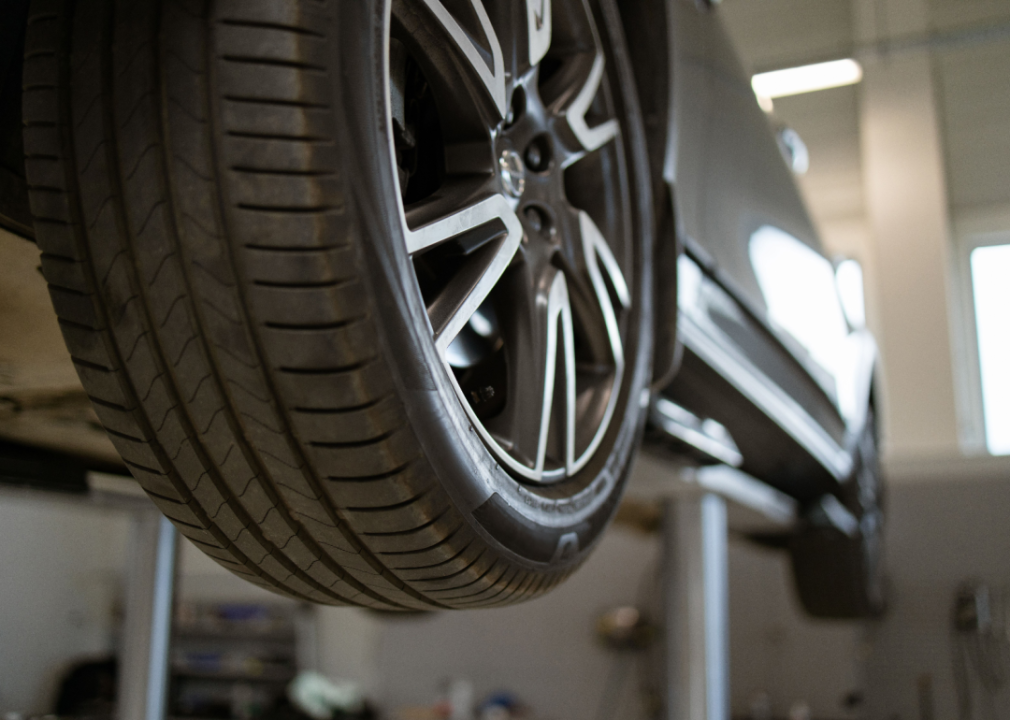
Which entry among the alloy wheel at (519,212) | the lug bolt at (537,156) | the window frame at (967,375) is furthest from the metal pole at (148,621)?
the window frame at (967,375)

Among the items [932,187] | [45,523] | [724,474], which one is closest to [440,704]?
[45,523]

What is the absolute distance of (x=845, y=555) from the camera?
2527mm

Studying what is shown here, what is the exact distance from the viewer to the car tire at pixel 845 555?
2484mm

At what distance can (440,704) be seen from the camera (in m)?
4.71

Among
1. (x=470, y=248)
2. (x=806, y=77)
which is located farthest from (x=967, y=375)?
(x=470, y=248)

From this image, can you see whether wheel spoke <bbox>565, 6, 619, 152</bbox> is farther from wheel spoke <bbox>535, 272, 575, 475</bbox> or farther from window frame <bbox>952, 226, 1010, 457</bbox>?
window frame <bbox>952, 226, 1010, 457</bbox>

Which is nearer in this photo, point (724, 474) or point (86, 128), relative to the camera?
point (86, 128)

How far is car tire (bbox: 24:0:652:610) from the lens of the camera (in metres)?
0.54

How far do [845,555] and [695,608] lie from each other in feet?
3.31

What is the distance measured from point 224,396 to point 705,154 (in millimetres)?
1021

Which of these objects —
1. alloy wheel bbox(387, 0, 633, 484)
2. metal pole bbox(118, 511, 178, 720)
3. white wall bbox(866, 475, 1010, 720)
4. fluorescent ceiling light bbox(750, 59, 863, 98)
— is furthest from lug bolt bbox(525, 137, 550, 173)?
fluorescent ceiling light bbox(750, 59, 863, 98)

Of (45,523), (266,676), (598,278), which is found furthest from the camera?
(266,676)

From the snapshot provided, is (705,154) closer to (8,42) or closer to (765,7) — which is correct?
(8,42)

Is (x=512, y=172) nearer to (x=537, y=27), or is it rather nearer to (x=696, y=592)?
(x=537, y=27)
